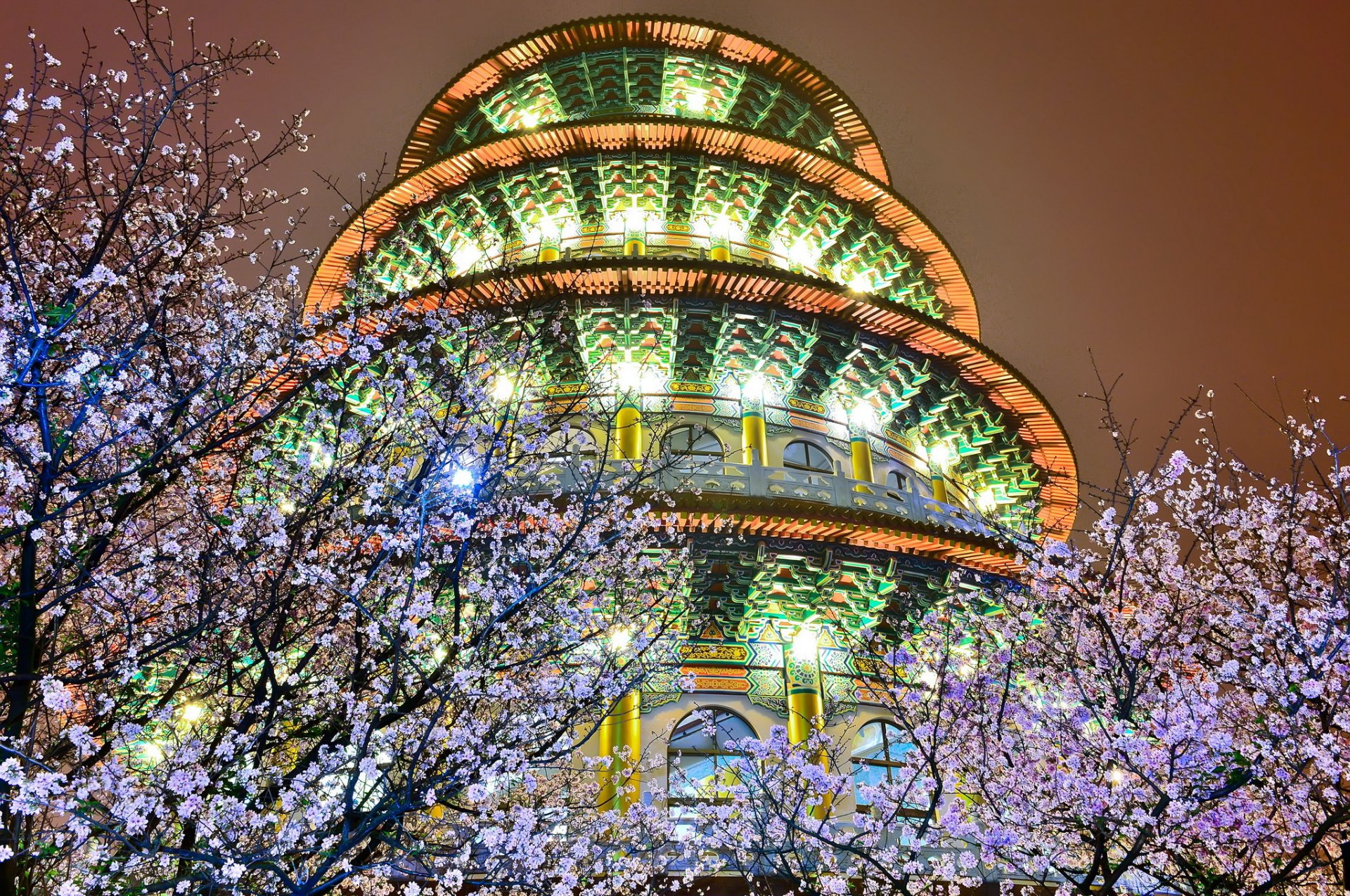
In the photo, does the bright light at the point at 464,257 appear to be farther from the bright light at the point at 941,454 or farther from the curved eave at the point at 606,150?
the bright light at the point at 941,454

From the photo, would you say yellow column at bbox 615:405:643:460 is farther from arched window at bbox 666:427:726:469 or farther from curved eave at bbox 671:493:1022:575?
curved eave at bbox 671:493:1022:575

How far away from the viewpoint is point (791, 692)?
54.1ft

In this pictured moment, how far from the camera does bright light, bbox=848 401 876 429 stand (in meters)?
20.4

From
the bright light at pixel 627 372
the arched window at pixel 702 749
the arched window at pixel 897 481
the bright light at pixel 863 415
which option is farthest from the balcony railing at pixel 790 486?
the arched window at pixel 702 749

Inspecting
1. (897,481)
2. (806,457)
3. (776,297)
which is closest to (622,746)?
(806,457)

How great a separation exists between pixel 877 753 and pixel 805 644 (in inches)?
92.7

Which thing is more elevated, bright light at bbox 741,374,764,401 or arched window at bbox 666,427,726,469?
bright light at bbox 741,374,764,401

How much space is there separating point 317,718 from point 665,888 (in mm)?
7185

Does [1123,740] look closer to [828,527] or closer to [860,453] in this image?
[828,527]

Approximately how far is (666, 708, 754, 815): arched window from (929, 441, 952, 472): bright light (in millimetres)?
9325

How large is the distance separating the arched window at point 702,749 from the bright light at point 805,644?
1.77 metres

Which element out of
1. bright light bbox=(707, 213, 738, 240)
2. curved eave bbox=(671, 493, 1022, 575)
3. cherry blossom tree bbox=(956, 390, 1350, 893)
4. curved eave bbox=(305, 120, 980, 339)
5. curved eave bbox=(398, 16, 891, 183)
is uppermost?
curved eave bbox=(398, 16, 891, 183)

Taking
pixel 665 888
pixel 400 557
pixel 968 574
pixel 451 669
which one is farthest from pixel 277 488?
pixel 968 574

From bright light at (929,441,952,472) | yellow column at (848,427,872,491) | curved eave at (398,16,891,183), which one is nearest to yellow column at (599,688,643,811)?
yellow column at (848,427,872,491)
